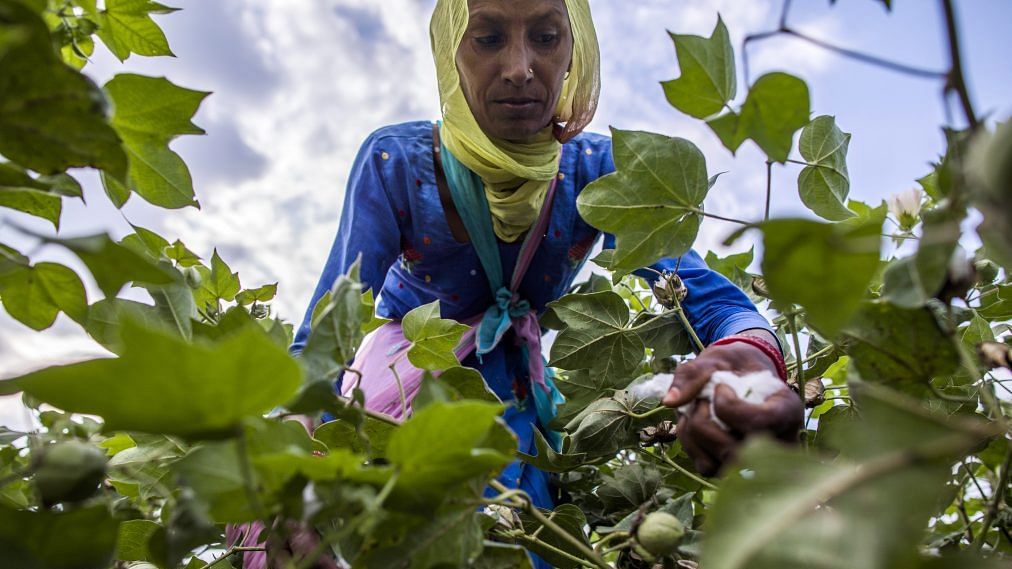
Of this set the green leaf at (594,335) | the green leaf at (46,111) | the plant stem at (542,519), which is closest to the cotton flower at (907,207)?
the green leaf at (594,335)

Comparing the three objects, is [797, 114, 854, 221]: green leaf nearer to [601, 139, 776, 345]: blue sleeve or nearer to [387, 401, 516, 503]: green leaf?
[601, 139, 776, 345]: blue sleeve

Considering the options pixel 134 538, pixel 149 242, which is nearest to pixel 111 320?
pixel 149 242

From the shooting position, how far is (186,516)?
325 mm

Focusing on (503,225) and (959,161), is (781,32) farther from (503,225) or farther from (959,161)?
(503,225)

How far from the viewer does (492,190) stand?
1.31 m

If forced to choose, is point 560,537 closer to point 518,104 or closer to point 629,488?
point 629,488

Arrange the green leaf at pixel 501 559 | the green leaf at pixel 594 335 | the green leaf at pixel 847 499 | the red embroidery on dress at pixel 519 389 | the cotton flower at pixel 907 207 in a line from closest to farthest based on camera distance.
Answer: the green leaf at pixel 847 499, the green leaf at pixel 501 559, the green leaf at pixel 594 335, the cotton flower at pixel 907 207, the red embroidery on dress at pixel 519 389

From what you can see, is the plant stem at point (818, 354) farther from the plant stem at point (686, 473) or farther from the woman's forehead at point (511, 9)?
the woman's forehead at point (511, 9)

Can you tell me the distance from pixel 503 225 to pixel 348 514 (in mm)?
1012

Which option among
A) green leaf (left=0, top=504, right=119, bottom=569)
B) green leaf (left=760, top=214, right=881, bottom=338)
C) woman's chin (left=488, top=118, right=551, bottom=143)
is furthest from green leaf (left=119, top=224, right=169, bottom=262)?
woman's chin (left=488, top=118, right=551, bottom=143)

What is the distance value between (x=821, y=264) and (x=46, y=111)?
0.39 m

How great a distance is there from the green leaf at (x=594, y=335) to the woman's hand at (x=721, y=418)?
1.02ft

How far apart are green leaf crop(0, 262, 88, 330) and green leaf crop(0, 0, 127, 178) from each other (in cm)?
10

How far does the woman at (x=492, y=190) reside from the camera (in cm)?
120
